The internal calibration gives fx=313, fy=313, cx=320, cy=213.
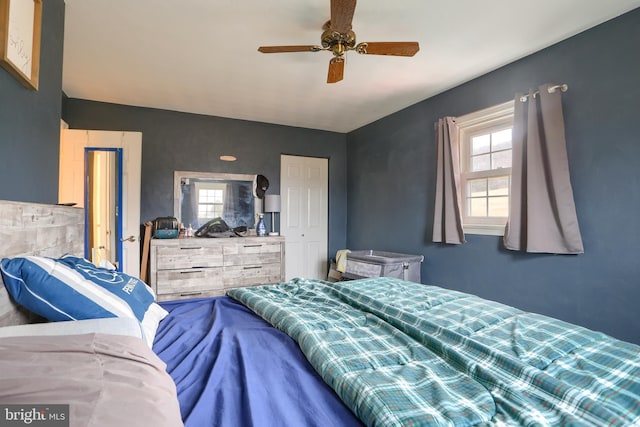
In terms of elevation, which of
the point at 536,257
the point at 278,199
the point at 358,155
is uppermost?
the point at 358,155

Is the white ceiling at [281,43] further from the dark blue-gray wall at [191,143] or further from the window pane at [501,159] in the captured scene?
the window pane at [501,159]

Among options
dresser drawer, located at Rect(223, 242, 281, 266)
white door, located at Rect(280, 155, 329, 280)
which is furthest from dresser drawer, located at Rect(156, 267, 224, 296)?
white door, located at Rect(280, 155, 329, 280)

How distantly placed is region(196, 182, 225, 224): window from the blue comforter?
2848 mm

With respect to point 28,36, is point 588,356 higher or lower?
lower

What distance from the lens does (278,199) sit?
438 centimetres

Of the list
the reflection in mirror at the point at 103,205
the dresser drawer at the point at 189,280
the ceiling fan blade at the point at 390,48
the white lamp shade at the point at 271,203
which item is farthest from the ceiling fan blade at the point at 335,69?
the dresser drawer at the point at 189,280

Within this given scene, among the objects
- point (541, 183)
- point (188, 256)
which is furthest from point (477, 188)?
point (188, 256)

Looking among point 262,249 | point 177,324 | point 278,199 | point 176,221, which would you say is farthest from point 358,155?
point 177,324

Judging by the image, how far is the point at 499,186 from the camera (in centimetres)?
297

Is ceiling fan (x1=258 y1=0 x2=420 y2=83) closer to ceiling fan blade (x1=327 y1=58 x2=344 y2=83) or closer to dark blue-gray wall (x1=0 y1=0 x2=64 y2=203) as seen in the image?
ceiling fan blade (x1=327 y1=58 x2=344 y2=83)

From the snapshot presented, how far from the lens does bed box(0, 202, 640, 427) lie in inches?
25.7

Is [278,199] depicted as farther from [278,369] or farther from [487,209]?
[278,369]

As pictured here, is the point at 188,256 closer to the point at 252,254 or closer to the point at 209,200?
the point at 252,254

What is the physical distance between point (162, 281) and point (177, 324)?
2.28 meters
